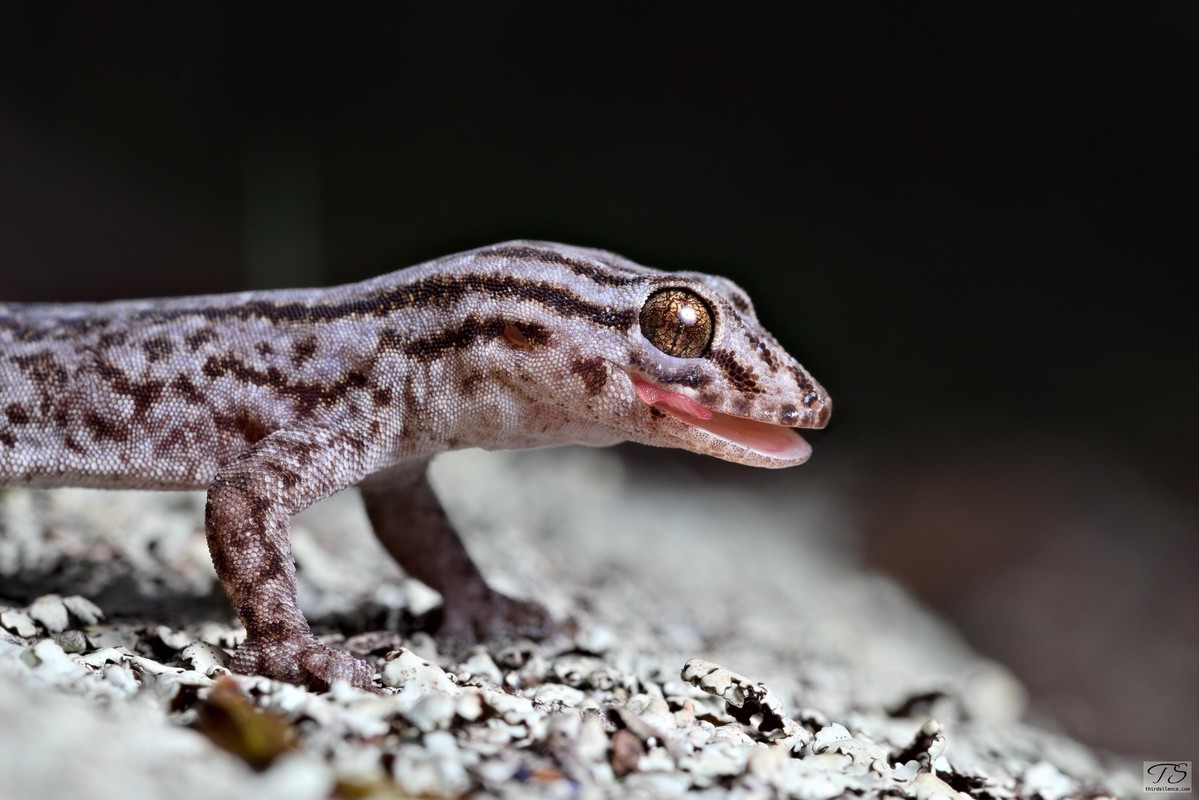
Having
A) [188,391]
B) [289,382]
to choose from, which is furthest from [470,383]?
[188,391]

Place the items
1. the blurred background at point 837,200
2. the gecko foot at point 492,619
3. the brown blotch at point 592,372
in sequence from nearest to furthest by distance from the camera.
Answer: the brown blotch at point 592,372 < the gecko foot at point 492,619 < the blurred background at point 837,200

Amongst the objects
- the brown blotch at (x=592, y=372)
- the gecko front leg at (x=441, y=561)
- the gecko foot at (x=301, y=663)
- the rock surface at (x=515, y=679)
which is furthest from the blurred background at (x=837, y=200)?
the gecko foot at (x=301, y=663)

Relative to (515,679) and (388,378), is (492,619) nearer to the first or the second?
(515,679)

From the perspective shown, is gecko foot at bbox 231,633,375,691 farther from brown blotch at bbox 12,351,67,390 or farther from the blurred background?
the blurred background

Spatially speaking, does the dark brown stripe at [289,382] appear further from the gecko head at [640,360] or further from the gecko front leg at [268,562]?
the gecko head at [640,360]

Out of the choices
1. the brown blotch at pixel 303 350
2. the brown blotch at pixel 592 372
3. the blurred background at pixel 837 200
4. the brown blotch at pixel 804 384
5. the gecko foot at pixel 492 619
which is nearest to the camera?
the brown blotch at pixel 592 372

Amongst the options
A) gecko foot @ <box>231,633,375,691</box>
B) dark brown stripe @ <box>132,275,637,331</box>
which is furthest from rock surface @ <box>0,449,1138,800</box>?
dark brown stripe @ <box>132,275,637,331</box>

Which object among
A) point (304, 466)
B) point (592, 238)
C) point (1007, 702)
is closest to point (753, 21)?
point (592, 238)
